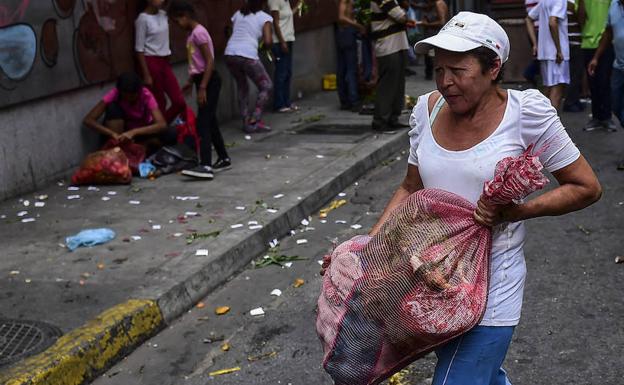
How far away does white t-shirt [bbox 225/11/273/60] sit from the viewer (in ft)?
40.0

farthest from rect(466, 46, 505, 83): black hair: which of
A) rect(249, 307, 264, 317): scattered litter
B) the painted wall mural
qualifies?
the painted wall mural

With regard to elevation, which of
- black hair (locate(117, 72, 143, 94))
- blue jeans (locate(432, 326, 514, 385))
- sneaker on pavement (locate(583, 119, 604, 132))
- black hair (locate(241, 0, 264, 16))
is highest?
black hair (locate(241, 0, 264, 16))

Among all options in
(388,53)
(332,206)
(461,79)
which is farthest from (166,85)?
(461,79)

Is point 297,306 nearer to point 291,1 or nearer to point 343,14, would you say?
point 343,14

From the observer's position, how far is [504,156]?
125 inches

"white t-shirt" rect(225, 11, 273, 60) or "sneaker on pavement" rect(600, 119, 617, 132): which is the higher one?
"white t-shirt" rect(225, 11, 273, 60)

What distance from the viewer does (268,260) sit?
23.7ft

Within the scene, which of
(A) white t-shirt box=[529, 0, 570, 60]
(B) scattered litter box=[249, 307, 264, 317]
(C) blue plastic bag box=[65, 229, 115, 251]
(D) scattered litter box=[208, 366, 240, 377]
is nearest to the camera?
(D) scattered litter box=[208, 366, 240, 377]

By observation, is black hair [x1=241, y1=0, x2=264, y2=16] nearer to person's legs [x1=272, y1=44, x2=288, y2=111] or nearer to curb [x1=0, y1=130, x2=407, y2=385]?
person's legs [x1=272, y1=44, x2=288, y2=111]

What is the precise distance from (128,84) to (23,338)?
4.70 metres

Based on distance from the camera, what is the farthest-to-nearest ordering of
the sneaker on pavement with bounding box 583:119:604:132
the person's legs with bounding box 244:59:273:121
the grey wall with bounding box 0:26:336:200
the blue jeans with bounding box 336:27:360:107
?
1. the blue jeans with bounding box 336:27:360:107
2. the person's legs with bounding box 244:59:273:121
3. the sneaker on pavement with bounding box 583:119:604:132
4. the grey wall with bounding box 0:26:336:200

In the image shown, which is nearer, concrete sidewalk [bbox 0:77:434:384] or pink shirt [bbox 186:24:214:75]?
concrete sidewalk [bbox 0:77:434:384]

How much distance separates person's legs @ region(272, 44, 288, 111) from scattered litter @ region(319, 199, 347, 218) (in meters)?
5.14

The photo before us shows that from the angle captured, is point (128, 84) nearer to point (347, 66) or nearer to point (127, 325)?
point (127, 325)
